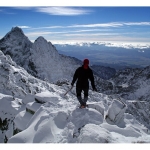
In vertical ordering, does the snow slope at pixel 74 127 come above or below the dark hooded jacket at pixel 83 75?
below

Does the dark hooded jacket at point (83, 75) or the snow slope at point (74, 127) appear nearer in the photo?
the snow slope at point (74, 127)

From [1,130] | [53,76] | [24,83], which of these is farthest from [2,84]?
[53,76]

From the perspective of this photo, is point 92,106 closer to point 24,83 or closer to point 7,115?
point 7,115

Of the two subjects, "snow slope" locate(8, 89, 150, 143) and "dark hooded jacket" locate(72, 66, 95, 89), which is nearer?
"snow slope" locate(8, 89, 150, 143)

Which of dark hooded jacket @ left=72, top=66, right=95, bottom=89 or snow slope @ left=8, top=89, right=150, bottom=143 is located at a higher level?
dark hooded jacket @ left=72, top=66, right=95, bottom=89

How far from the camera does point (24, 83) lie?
1182 inches

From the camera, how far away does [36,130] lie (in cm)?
1052

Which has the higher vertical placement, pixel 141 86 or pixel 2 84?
pixel 2 84

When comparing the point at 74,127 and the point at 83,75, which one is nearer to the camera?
the point at 74,127

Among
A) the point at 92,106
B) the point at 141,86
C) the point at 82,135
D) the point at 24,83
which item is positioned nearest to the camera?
the point at 82,135

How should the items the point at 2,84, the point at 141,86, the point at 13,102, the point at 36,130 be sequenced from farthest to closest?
the point at 141,86 → the point at 2,84 → the point at 13,102 → the point at 36,130

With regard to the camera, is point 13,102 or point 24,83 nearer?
point 13,102

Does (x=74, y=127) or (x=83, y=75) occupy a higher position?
(x=83, y=75)

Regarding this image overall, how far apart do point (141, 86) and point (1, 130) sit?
576 ft
